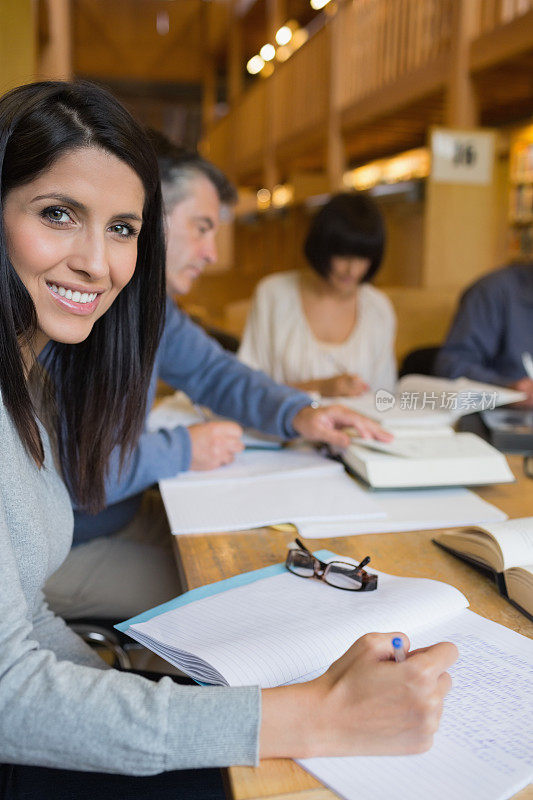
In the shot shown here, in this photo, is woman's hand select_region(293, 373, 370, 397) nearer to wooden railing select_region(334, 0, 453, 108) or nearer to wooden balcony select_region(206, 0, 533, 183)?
wooden balcony select_region(206, 0, 533, 183)

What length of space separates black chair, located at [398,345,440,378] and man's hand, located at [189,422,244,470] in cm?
174

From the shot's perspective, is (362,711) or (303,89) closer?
(362,711)

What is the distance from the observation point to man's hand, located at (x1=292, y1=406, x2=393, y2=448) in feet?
5.11

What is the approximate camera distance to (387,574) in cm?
100

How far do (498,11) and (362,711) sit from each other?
4.93 metres

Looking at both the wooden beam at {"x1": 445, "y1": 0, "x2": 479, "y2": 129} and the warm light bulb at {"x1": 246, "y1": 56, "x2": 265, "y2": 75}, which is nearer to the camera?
the wooden beam at {"x1": 445, "y1": 0, "x2": 479, "y2": 129}

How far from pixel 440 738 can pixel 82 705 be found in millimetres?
332

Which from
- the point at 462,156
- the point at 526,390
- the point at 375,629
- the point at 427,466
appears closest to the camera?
the point at 375,629

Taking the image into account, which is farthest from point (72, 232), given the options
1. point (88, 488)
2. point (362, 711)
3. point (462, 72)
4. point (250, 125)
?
point (250, 125)

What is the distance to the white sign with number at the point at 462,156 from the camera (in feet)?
13.2

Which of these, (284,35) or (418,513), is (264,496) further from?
(284,35)

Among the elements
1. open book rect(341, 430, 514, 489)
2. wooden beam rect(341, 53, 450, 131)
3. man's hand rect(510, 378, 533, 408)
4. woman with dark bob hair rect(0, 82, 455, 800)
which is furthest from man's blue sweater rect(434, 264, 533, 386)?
wooden beam rect(341, 53, 450, 131)

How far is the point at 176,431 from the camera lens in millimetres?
1548

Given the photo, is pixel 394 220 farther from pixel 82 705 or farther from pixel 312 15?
pixel 312 15
